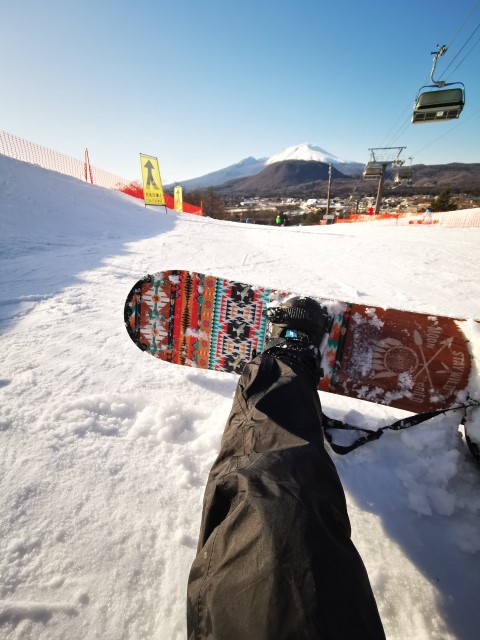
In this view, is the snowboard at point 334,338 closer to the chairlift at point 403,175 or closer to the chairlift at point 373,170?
the chairlift at point 373,170

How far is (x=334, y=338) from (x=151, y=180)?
12923 mm

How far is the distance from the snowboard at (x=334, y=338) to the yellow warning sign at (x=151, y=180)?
11.7m

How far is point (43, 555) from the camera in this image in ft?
3.62

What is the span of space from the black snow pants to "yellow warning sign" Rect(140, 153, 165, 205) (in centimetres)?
1333

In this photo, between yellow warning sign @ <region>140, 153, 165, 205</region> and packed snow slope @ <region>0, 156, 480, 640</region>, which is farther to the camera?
yellow warning sign @ <region>140, 153, 165, 205</region>

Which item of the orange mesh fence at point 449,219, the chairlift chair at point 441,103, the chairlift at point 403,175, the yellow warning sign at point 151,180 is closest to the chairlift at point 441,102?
the chairlift chair at point 441,103

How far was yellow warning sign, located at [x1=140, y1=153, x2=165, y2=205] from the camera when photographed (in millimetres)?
12219

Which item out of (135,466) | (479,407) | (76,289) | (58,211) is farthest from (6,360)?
(58,211)

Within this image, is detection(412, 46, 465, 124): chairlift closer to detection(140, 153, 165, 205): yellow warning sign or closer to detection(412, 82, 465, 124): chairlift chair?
detection(412, 82, 465, 124): chairlift chair

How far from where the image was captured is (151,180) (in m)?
12.6

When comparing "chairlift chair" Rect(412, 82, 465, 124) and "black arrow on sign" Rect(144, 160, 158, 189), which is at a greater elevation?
"chairlift chair" Rect(412, 82, 465, 124)

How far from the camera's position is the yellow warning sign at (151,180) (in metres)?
12.2

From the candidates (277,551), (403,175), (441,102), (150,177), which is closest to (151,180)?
(150,177)

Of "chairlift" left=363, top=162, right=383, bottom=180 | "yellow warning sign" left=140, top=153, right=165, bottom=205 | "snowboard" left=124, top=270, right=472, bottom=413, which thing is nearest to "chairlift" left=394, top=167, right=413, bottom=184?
"chairlift" left=363, top=162, right=383, bottom=180
